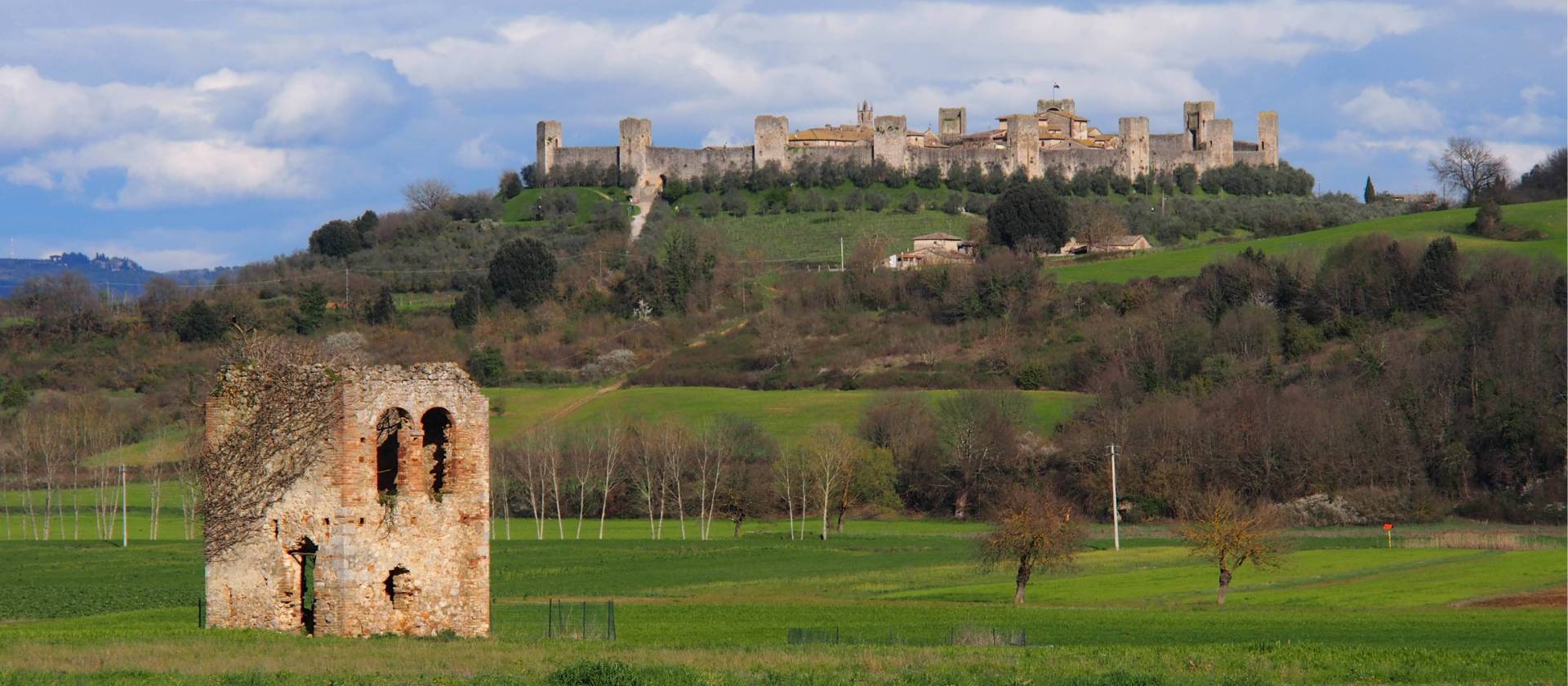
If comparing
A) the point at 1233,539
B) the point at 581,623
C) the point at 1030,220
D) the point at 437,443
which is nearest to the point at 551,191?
the point at 1030,220

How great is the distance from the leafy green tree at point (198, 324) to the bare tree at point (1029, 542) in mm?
62604

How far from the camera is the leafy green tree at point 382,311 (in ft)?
321

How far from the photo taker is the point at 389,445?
2391cm

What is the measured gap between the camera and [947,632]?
2850 cm

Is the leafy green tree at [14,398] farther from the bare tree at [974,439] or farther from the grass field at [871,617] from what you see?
the bare tree at [974,439]

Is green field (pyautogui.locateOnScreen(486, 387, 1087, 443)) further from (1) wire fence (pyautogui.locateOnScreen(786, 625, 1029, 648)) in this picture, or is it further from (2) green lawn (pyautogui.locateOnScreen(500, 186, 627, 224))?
(2) green lawn (pyautogui.locateOnScreen(500, 186, 627, 224))

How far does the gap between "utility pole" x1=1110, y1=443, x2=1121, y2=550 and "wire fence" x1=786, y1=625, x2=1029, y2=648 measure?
22142mm

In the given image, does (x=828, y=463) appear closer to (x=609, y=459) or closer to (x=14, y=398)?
(x=609, y=459)

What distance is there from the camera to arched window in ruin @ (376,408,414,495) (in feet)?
74.5

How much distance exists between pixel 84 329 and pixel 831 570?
6503cm

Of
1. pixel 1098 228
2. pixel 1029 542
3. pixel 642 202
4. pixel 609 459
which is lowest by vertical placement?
pixel 1029 542

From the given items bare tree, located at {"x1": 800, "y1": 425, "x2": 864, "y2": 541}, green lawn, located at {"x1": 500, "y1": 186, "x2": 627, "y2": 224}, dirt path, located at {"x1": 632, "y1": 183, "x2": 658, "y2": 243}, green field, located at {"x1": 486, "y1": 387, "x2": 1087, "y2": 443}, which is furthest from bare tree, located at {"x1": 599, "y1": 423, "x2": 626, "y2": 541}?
green lawn, located at {"x1": 500, "y1": 186, "x2": 627, "y2": 224}

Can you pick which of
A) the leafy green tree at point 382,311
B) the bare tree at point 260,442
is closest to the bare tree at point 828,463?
the bare tree at point 260,442

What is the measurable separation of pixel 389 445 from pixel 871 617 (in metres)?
11.2
